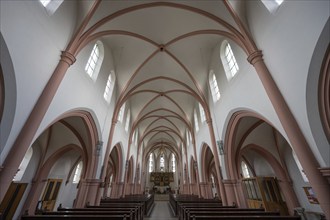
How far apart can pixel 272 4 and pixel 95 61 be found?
332 inches

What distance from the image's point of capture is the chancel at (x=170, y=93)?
382 centimetres

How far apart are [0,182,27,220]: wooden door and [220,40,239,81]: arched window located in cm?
1470

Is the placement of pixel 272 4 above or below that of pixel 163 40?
below

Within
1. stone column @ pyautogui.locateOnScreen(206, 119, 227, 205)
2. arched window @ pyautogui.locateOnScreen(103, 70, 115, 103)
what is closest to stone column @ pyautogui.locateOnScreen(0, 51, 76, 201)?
arched window @ pyautogui.locateOnScreen(103, 70, 115, 103)

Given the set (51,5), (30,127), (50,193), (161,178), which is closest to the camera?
(30,127)

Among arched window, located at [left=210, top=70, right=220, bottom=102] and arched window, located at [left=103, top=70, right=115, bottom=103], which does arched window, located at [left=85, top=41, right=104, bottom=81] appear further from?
arched window, located at [left=210, top=70, right=220, bottom=102]

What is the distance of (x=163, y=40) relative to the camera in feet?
33.0

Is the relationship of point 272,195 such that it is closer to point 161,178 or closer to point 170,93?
point 170,93

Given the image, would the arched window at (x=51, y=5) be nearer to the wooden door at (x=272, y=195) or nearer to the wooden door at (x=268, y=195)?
the wooden door at (x=268, y=195)

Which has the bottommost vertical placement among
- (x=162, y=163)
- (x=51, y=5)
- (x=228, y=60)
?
(x=51, y=5)

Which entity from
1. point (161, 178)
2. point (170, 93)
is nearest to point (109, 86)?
point (170, 93)

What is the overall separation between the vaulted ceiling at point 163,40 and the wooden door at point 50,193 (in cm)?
892

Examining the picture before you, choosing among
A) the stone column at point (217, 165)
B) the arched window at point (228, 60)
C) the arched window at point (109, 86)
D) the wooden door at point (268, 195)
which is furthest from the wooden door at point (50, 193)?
the wooden door at point (268, 195)

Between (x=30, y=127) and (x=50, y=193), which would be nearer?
(x=30, y=127)
